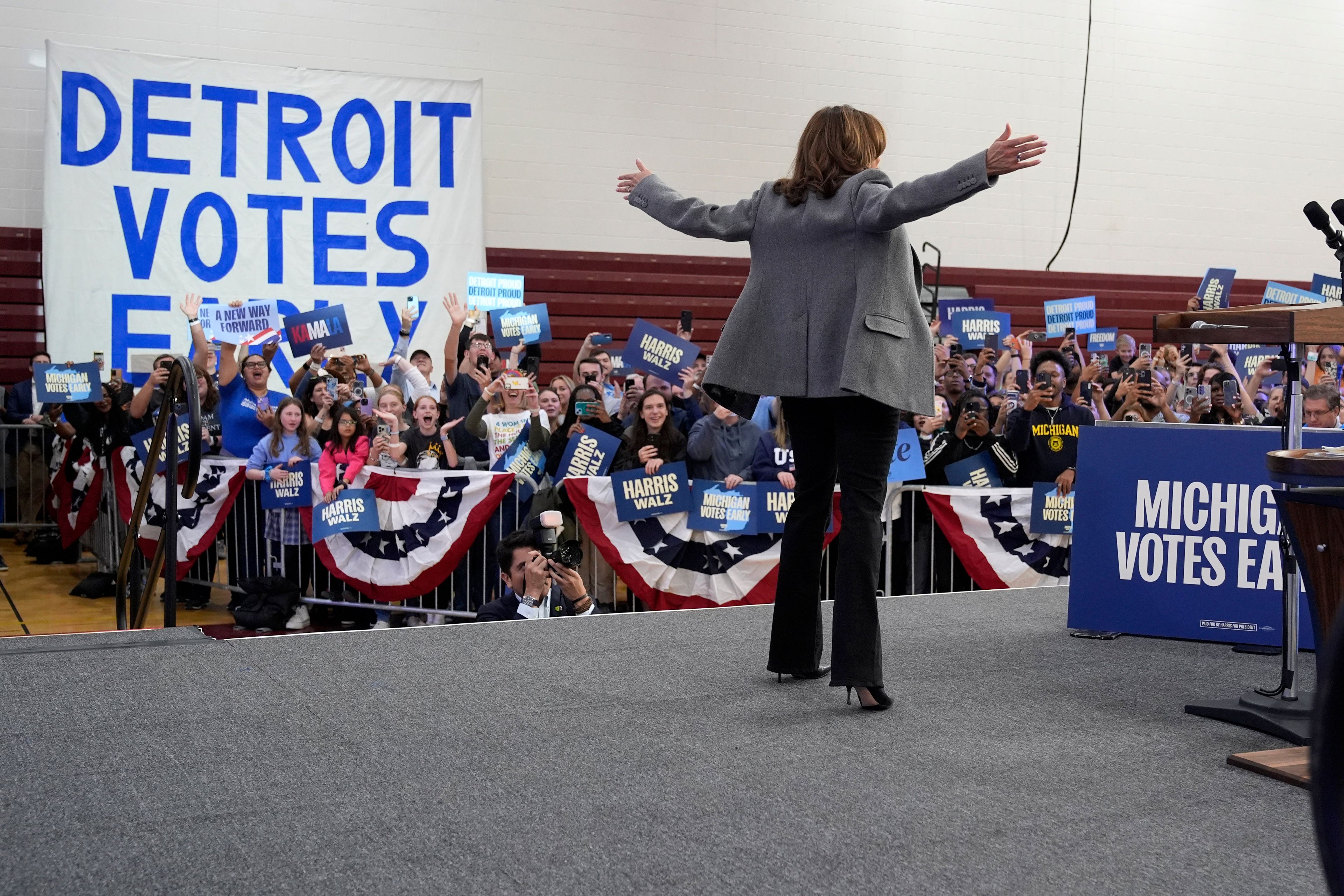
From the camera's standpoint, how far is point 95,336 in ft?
33.3

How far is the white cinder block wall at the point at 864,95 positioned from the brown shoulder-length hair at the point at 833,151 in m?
9.26

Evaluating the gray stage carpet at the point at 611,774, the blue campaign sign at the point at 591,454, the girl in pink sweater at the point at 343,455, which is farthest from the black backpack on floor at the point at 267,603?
the gray stage carpet at the point at 611,774

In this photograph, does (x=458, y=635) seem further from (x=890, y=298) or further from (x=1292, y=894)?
(x=1292, y=894)

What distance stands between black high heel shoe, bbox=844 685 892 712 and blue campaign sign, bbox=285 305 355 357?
6.04 meters

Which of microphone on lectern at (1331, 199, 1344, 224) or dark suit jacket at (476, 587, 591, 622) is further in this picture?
dark suit jacket at (476, 587, 591, 622)

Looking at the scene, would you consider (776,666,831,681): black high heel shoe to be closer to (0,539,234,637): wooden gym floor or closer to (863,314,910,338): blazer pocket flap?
(863,314,910,338): blazer pocket flap

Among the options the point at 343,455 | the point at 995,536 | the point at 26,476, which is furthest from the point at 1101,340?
the point at 26,476

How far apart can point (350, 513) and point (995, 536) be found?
3361 mm

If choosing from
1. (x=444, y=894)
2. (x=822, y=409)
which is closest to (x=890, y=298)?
(x=822, y=409)

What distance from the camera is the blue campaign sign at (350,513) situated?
6320mm

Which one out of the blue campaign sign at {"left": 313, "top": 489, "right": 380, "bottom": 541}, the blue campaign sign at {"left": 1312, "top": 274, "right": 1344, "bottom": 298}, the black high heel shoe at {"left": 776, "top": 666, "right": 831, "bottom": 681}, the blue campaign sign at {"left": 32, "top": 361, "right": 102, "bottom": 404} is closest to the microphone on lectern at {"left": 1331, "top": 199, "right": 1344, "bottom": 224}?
the black high heel shoe at {"left": 776, "top": 666, "right": 831, "bottom": 681}

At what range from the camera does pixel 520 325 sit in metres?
8.36

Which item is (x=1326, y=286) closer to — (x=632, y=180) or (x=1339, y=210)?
(x=1339, y=210)

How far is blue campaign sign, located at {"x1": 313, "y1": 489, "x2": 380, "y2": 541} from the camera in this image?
632 centimetres
